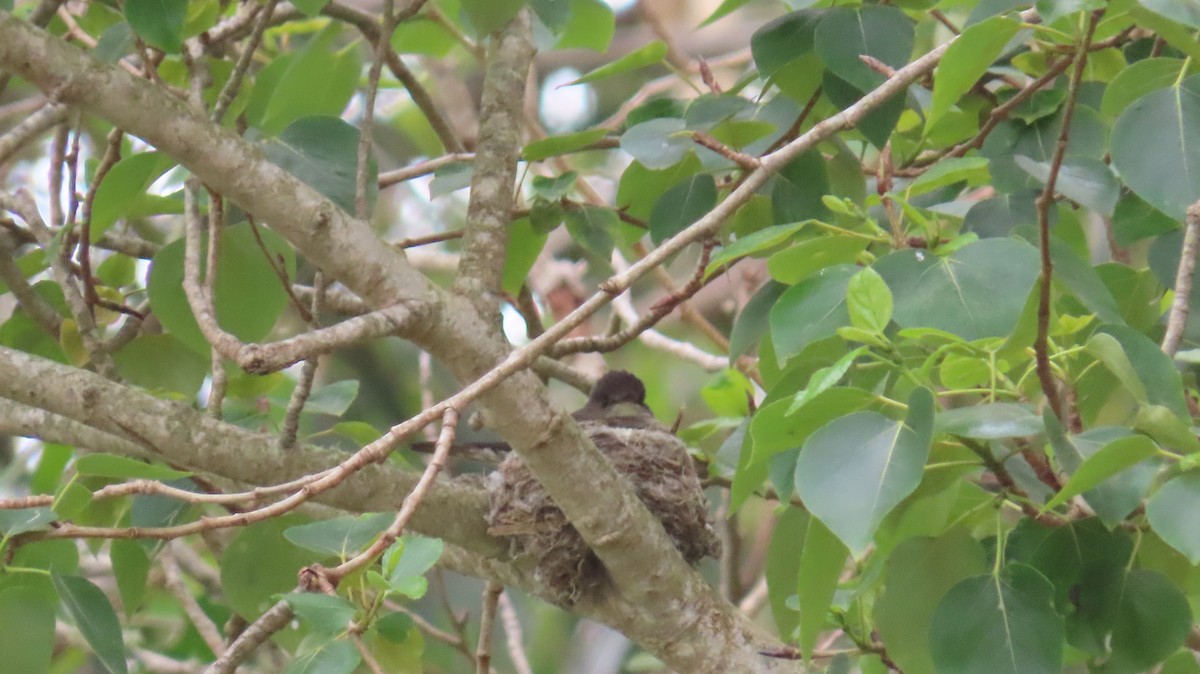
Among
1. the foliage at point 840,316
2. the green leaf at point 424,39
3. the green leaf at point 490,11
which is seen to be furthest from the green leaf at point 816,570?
the green leaf at point 424,39

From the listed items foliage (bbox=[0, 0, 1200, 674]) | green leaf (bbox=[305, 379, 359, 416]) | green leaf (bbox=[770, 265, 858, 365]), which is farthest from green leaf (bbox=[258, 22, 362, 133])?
green leaf (bbox=[770, 265, 858, 365])

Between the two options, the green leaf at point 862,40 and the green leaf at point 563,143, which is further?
Result: the green leaf at point 563,143

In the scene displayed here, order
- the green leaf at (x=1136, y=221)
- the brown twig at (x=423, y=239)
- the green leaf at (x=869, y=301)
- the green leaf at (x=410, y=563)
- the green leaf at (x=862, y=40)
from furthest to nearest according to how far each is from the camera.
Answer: the brown twig at (x=423, y=239)
the green leaf at (x=1136, y=221)
the green leaf at (x=862, y=40)
the green leaf at (x=869, y=301)
the green leaf at (x=410, y=563)

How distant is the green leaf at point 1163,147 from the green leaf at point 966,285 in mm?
191

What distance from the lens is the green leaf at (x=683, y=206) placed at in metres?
1.88

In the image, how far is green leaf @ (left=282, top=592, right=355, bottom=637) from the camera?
1.08 meters

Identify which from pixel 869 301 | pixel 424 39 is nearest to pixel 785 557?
pixel 869 301

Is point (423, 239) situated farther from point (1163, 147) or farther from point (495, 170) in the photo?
point (1163, 147)

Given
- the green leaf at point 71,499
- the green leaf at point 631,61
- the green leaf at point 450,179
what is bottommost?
the green leaf at point 71,499

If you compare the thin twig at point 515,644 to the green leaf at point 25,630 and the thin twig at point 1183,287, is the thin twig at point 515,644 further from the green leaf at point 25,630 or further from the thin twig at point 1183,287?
the thin twig at point 1183,287

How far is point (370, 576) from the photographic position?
1068mm

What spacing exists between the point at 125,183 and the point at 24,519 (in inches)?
20.8

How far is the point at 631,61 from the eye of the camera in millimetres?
1906

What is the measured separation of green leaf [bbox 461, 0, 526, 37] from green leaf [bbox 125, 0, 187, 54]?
1.36 feet
